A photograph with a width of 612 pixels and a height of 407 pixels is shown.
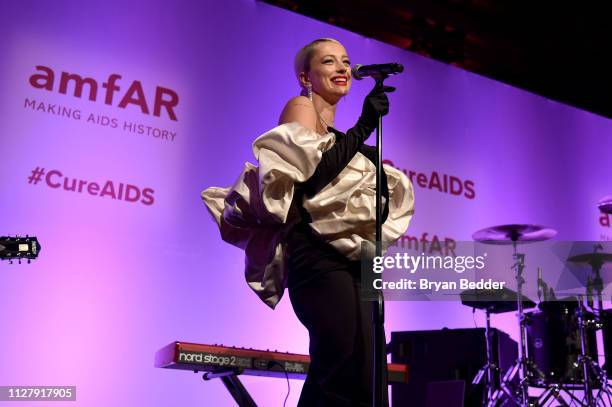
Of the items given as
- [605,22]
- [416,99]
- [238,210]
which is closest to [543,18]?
[605,22]

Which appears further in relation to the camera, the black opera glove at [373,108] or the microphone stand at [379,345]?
the black opera glove at [373,108]

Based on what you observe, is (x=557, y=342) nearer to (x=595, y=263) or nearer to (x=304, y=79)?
(x=595, y=263)

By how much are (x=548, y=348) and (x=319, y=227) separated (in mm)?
3305

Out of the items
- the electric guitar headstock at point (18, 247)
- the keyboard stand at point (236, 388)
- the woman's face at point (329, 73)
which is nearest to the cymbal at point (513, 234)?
the keyboard stand at point (236, 388)

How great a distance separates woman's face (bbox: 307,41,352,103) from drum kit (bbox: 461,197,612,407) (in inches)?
86.1

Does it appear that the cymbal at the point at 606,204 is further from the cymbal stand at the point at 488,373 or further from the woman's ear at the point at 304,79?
the woman's ear at the point at 304,79

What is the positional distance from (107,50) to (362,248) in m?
2.58

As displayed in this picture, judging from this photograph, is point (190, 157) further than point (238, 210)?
Yes

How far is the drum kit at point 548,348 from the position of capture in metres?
4.35

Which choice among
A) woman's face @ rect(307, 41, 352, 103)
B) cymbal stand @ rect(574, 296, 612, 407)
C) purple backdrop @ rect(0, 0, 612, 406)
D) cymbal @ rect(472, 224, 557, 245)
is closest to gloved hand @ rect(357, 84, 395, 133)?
woman's face @ rect(307, 41, 352, 103)

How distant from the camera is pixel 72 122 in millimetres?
3811

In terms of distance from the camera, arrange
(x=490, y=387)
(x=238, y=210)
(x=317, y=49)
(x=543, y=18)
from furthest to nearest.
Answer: (x=543, y=18)
(x=490, y=387)
(x=317, y=49)
(x=238, y=210)

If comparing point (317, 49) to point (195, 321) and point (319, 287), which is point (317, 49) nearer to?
point (319, 287)

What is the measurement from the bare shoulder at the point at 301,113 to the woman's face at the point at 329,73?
0.16 metres
